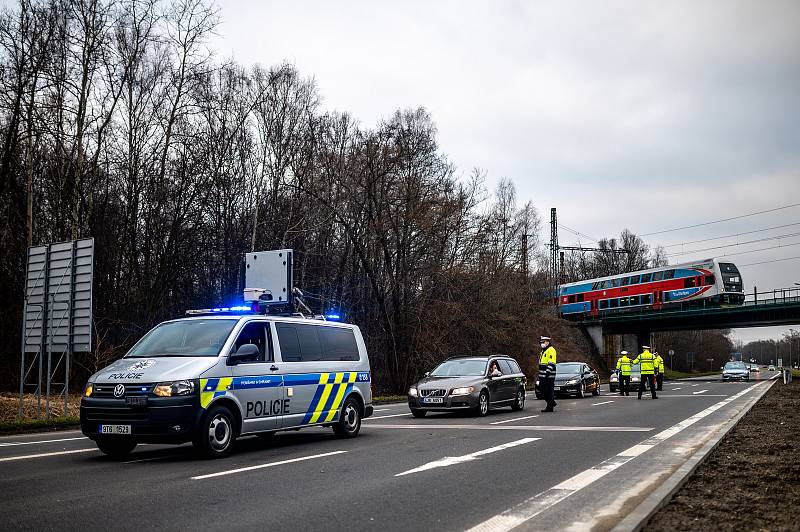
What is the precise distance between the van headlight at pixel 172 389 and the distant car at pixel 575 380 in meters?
20.5

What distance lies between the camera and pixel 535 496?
25.2 ft

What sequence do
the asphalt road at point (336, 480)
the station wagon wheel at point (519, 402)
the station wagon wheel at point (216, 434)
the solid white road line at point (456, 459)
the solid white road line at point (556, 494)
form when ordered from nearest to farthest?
the solid white road line at point (556, 494) < the asphalt road at point (336, 480) < the solid white road line at point (456, 459) < the station wagon wheel at point (216, 434) < the station wagon wheel at point (519, 402)

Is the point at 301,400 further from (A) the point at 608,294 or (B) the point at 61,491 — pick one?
(A) the point at 608,294

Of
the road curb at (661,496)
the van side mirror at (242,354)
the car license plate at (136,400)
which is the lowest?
the road curb at (661,496)

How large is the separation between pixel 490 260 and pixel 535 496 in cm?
3202

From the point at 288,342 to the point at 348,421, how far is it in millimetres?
2313

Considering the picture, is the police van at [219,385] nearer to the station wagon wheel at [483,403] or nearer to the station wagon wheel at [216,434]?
the station wagon wheel at [216,434]

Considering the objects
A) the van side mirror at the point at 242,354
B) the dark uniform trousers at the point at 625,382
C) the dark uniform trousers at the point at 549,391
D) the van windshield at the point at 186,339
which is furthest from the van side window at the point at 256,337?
the dark uniform trousers at the point at 625,382

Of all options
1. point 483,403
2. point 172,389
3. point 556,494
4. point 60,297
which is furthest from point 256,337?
point 483,403

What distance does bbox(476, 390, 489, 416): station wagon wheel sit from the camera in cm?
1894

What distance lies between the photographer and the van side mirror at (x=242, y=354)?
1086 cm

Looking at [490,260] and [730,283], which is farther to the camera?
[730,283]

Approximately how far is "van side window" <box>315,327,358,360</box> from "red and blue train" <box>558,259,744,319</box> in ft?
144

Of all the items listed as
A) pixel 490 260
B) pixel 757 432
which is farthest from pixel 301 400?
pixel 490 260
